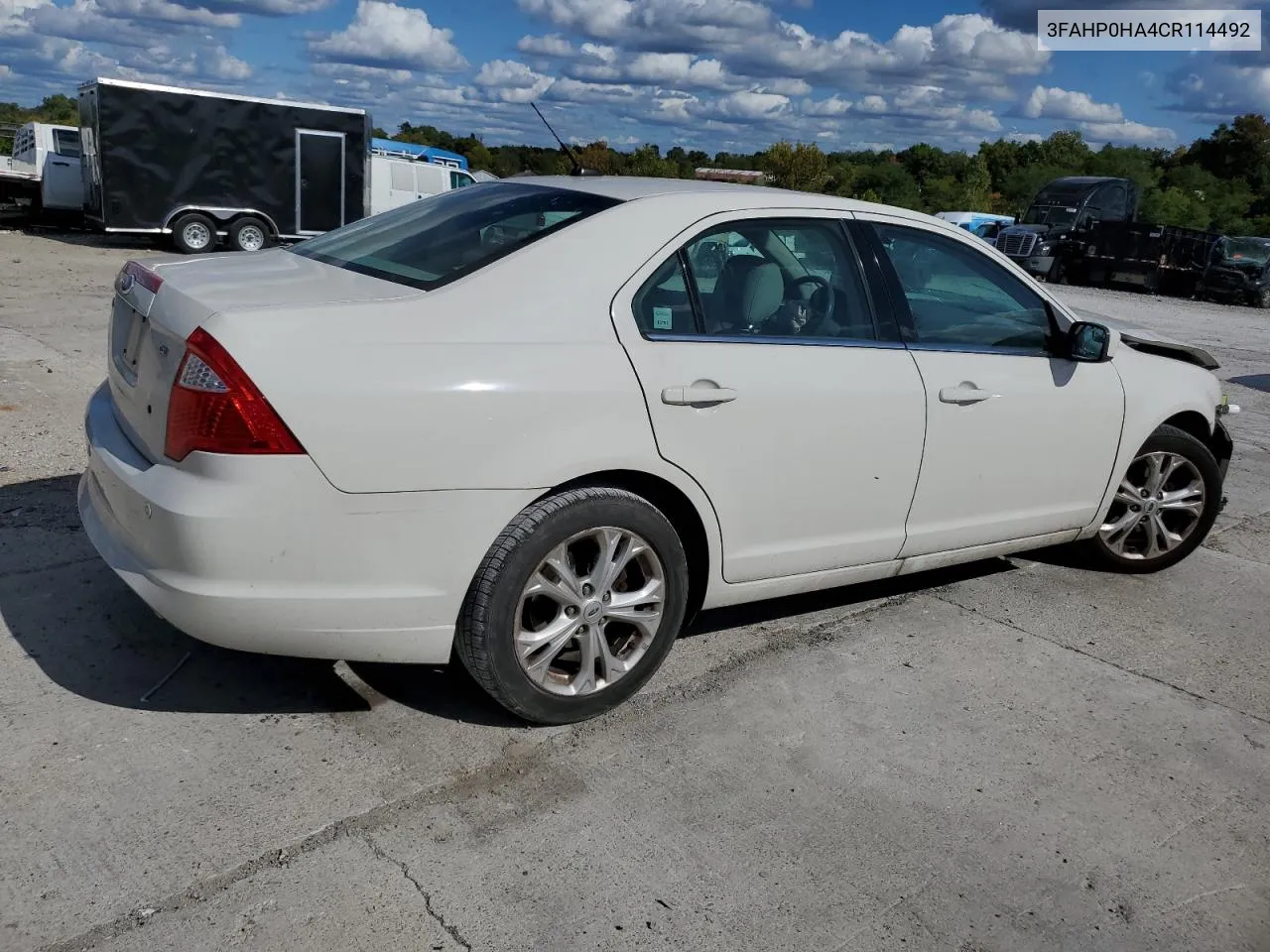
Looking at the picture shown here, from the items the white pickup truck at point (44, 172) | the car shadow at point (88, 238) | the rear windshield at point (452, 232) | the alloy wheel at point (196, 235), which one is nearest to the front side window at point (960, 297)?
the rear windshield at point (452, 232)

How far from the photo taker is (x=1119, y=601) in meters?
5.09

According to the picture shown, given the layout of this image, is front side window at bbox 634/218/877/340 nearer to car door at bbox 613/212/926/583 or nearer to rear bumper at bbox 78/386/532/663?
car door at bbox 613/212/926/583

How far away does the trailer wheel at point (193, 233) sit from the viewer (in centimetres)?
1981

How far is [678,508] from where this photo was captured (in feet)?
12.0

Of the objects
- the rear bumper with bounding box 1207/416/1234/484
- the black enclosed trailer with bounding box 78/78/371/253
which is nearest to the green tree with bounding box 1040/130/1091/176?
the black enclosed trailer with bounding box 78/78/371/253

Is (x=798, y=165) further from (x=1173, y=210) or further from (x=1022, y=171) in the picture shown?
(x=1173, y=210)

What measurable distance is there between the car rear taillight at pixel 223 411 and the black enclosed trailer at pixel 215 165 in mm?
18037

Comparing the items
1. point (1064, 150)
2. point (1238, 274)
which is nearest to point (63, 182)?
point (1238, 274)

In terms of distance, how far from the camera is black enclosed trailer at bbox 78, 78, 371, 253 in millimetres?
19031

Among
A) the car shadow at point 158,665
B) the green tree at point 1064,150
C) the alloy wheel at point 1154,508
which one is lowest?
the car shadow at point 158,665

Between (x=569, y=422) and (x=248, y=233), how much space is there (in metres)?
18.9

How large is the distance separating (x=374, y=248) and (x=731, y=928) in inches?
96.5

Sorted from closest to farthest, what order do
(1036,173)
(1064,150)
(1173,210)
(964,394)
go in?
(964,394) → (1173,210) → (1036,173) → (1064,150)

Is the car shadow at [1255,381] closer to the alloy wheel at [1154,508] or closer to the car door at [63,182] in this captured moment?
the alloy wheel at [1154,508]
